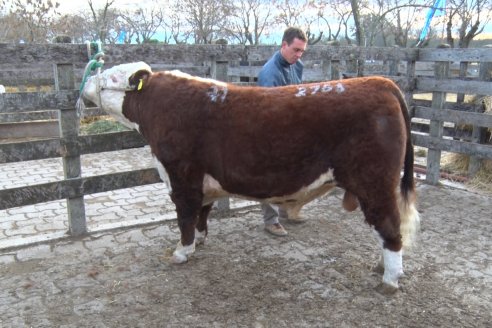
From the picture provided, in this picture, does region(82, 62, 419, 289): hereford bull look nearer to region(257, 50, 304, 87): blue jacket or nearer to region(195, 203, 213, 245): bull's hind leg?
region(195, 203, 213, 245): bull's hind leg

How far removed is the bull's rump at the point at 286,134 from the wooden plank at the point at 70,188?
104 centimetres

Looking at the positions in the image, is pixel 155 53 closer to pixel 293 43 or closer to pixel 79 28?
pixel 293 43

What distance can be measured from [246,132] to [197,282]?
4.07ft

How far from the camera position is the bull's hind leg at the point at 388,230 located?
129 inches

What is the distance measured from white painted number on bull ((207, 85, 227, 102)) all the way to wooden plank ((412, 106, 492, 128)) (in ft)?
12.4

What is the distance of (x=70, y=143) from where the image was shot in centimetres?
423

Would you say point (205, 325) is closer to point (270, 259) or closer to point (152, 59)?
point (270, 259)

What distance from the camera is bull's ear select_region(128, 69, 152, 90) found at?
3.67 metres

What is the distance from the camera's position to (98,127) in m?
8.90

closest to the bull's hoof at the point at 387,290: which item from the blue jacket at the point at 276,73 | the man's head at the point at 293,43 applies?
the blue jacket at the point at 276,73

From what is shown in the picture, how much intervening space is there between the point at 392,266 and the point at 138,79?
2.45 m

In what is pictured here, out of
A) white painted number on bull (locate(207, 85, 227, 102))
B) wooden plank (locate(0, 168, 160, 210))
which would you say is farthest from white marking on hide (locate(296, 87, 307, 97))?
wooden plank (locate(0, 168, 160, 210))

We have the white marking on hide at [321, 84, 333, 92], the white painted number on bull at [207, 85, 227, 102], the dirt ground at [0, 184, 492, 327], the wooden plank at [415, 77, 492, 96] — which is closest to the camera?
the dirt ground at [0, 184, 492, 327]

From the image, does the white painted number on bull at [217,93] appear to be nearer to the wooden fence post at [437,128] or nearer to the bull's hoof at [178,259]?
the bull's hoof at [178,259]
